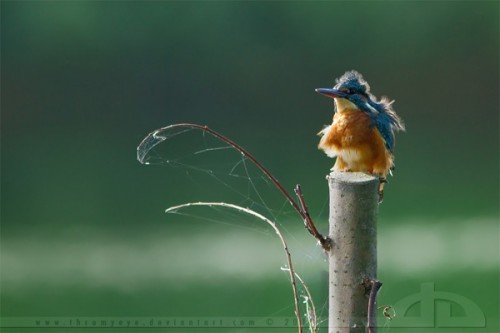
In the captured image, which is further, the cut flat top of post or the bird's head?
the bird's head

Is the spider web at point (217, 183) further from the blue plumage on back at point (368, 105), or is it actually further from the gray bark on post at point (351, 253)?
the gray bark on post at point (351, 253)

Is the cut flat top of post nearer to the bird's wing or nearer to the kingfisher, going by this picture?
the kingfisher

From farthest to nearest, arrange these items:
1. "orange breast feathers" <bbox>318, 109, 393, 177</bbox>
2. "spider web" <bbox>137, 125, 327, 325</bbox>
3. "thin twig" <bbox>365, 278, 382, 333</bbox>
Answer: "spider web" <bbox>137, 125, 327, 325</bbox>
"orange breast feathers" <bbox>318, 109, 393, 177</bbox>
"thin twig" <bbox>365, 278, 382, 333</bbox>

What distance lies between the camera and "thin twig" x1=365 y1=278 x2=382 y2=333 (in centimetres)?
93

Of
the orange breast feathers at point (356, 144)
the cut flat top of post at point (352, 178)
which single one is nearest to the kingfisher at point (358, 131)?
the orange breast feathers at point (356, 144)

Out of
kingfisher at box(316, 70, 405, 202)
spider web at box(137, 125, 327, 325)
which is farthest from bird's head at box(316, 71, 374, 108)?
spider web at box(137, 125, 327, 325)

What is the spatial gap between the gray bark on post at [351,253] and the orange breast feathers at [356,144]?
20.5 inches

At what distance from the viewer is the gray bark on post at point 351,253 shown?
3.20 ft

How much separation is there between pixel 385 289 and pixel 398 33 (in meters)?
3.19

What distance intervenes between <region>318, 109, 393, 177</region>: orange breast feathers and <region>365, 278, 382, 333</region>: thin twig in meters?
0.55

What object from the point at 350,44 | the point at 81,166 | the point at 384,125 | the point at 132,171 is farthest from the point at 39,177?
the point at 384,125

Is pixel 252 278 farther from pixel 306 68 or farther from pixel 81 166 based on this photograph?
pixel 306 68

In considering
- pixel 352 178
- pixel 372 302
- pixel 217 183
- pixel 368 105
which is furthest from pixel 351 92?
pixel 217 183

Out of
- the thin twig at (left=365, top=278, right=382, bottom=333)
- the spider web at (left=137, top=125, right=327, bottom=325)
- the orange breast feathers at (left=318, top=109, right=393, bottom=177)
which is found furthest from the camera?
the spider web at (left=137, top=125, right=327, bottom=325)
